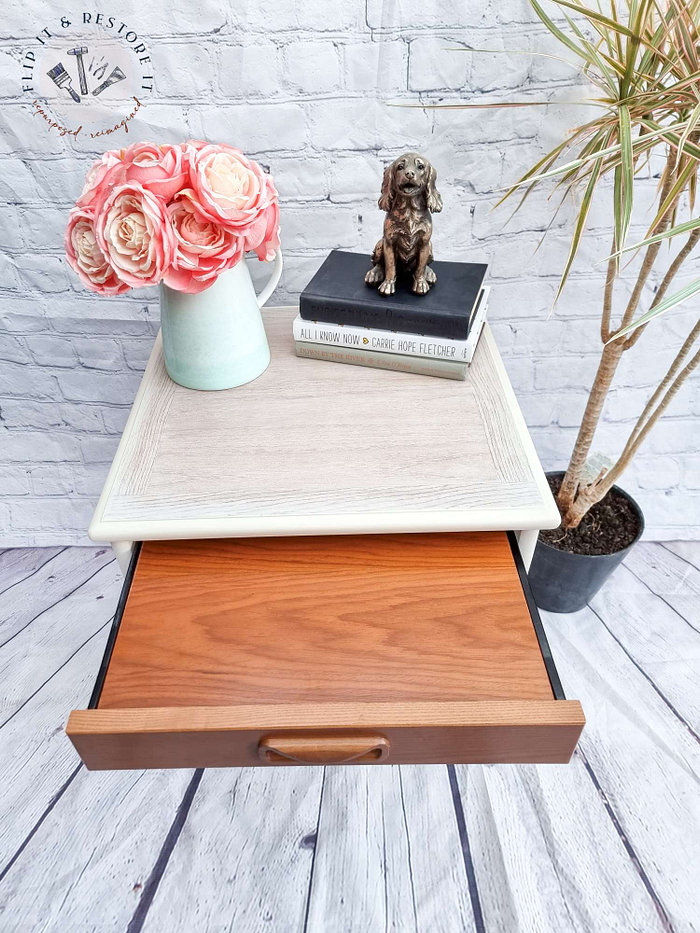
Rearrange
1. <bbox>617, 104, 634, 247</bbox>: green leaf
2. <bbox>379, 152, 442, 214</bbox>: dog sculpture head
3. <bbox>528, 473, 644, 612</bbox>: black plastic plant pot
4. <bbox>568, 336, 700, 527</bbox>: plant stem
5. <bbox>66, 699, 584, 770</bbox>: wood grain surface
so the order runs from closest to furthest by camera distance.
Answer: <bbox>66, 699, 584, 770</bbox>: wood grain surface → <bbox>617, 104, 634, 247</bbox>: green leaf → <bbox>379, 152, 442, 214</bbox>: dog sculpture head → <bbox>568, 336, 700, 527</bbox>: plant stem → <bbox>528, 473, 644, 612</bbox>: black plastic plant pot

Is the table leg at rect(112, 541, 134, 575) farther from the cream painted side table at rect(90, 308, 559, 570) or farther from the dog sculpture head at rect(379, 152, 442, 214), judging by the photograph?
the dog sculpture head at rect(379, 152, 442, 214)

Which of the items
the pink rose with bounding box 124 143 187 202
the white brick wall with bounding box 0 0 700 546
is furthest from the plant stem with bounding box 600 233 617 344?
the pink rose with bounding box 124 143 187 202

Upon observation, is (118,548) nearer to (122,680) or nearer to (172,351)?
(122,680)

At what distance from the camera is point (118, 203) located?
2.27 feet

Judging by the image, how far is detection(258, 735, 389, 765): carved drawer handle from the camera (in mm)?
576

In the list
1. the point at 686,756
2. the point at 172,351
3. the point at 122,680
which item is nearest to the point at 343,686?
the point at 122,680

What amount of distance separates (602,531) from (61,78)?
1.24 meters

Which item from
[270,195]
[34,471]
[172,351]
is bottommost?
[34,471]

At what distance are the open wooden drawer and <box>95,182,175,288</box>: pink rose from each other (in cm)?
33

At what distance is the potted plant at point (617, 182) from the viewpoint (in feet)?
2.26

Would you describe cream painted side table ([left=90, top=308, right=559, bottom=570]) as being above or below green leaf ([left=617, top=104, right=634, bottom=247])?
below

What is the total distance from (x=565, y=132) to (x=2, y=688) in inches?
54.9

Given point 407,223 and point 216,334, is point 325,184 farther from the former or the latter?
point 216,334

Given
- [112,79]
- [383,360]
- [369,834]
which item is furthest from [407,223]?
[369,834]
